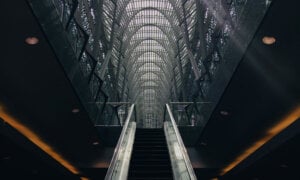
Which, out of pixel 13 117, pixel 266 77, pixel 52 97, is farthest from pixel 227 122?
pixel 13 117

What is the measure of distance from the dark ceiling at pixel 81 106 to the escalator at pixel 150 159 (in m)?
2.19

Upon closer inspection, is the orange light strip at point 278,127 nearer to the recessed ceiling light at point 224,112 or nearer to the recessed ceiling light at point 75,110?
the recessed ceiling light at point 224,112

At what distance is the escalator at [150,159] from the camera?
982cm

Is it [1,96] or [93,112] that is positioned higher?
[93,112]

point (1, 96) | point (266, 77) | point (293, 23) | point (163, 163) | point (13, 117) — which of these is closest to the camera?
point (293, 23)

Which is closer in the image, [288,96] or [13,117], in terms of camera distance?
[288,96]

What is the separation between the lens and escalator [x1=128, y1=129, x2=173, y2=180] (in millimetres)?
9820

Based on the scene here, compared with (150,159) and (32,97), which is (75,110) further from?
(150,159)

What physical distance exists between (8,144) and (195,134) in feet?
32.1

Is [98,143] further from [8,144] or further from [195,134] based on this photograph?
[8,144]

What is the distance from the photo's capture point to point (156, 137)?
14602 millimetres

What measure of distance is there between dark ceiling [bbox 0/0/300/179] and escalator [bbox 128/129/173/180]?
7.19 feet

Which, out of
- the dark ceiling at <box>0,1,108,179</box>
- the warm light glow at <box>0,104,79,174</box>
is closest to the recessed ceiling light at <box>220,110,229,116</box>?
the dark ceiling at <box>0,1,108,179</box>

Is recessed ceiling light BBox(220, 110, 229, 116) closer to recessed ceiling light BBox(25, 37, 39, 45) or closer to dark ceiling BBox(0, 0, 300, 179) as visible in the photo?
dark ceiling BBox(0, 0, 300, 179)
